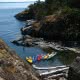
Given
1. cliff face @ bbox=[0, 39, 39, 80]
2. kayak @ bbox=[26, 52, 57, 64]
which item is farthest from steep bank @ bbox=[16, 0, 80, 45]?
cliff face @ bbox=[0, 39, 39, 80]

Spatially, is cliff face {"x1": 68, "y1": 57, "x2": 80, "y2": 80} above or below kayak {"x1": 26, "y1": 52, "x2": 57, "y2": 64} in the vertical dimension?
above

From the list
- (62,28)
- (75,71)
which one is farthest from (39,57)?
(75,71)

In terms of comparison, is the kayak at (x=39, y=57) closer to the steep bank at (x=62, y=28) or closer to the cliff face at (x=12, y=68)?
the steep bank at (x=62, y=28)

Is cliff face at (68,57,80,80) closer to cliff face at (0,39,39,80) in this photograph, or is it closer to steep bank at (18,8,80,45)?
cliff face at (0,39,39,80)

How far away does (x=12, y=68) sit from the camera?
13.5ft

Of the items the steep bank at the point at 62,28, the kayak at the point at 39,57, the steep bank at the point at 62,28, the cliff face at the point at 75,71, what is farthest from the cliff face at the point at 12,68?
the steep bank at the point at 62,28

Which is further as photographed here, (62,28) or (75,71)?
(62,28)

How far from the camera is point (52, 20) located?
7912cm

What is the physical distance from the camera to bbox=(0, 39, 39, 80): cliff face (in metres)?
3.95

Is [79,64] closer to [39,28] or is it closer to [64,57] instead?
[64,57]

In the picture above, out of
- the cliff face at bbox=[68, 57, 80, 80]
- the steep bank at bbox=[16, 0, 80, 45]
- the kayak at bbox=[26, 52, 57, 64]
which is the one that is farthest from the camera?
the steep bank at bbox=[16, 0, 80, 45]

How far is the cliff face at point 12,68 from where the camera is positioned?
156 inches

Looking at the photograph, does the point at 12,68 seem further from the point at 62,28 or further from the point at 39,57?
the point at 62,28

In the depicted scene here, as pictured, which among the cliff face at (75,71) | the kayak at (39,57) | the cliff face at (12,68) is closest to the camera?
the cliff face at (12,68)
